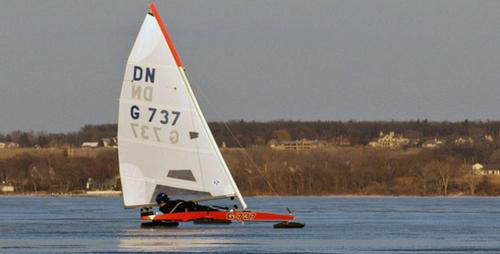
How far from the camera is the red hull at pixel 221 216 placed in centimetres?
7500

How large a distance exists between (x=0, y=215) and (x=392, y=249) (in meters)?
46.4

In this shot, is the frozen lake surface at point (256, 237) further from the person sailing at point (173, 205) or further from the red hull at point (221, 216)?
the person sailing at point (173, 205)

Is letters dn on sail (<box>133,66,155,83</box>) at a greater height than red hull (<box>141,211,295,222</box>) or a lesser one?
greater

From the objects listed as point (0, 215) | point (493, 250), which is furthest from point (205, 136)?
point (0, 215)

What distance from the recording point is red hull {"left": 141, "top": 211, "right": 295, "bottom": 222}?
7500 centimetres

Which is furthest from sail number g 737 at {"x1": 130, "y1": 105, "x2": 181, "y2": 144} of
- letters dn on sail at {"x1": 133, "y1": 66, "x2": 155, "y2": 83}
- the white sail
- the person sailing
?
the person sailing

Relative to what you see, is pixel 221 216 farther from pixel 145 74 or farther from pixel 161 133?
pixel 145 74

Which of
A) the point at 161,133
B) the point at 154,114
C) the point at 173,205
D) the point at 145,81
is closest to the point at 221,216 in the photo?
the point at 173,205

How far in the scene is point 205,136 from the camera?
7594 cm

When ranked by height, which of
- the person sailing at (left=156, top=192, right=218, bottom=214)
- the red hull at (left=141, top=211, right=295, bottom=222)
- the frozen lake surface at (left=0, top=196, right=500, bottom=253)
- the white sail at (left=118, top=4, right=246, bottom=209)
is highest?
the white sail at (left=118, top=4, right=246, bottom=209)

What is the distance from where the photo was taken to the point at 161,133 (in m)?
75.9

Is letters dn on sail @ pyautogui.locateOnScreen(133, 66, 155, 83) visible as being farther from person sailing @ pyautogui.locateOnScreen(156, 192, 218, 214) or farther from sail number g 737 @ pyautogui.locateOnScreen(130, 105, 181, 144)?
person sailing @ pyautogui.locateOnScreen(156, 192, 218, 214)

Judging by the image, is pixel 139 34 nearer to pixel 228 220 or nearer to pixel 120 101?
pixel 120 101

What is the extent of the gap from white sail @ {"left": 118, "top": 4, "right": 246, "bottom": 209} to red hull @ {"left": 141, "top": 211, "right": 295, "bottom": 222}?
63cm
